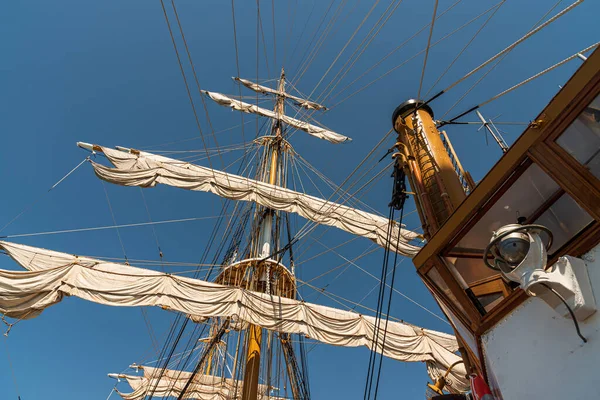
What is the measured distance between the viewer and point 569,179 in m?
1.91

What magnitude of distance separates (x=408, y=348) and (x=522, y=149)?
31.1 feet

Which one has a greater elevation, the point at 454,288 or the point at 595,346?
the point at 454,288

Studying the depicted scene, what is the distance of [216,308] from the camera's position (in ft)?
30.4

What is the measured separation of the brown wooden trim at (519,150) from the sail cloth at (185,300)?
19.1 ft

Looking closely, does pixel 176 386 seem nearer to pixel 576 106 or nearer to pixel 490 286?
pixel 490 286

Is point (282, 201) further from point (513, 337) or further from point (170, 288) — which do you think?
point (513, 337)

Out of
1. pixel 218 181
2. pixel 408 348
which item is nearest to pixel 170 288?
pixel 218 181

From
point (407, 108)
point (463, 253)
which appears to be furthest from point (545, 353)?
point (407, 108)

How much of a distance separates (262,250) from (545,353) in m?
11.3

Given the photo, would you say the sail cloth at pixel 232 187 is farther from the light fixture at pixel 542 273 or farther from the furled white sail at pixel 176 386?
the furled white sail at pixel 176 386

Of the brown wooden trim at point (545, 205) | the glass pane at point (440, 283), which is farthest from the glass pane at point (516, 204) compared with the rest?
the glass pane at point (440, 283)

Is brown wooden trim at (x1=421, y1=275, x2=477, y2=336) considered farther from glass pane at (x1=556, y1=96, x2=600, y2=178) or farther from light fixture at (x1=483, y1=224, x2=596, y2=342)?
glass pane at (x1=556, y1=96, x2=600, y2=178)

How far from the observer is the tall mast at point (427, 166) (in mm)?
3699

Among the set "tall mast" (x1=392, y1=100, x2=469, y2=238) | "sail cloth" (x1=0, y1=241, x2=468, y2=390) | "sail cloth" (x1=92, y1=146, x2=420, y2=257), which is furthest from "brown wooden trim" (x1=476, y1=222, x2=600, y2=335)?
"sail cloth" (x1=92, y1=146, x2=420, y2=257)
